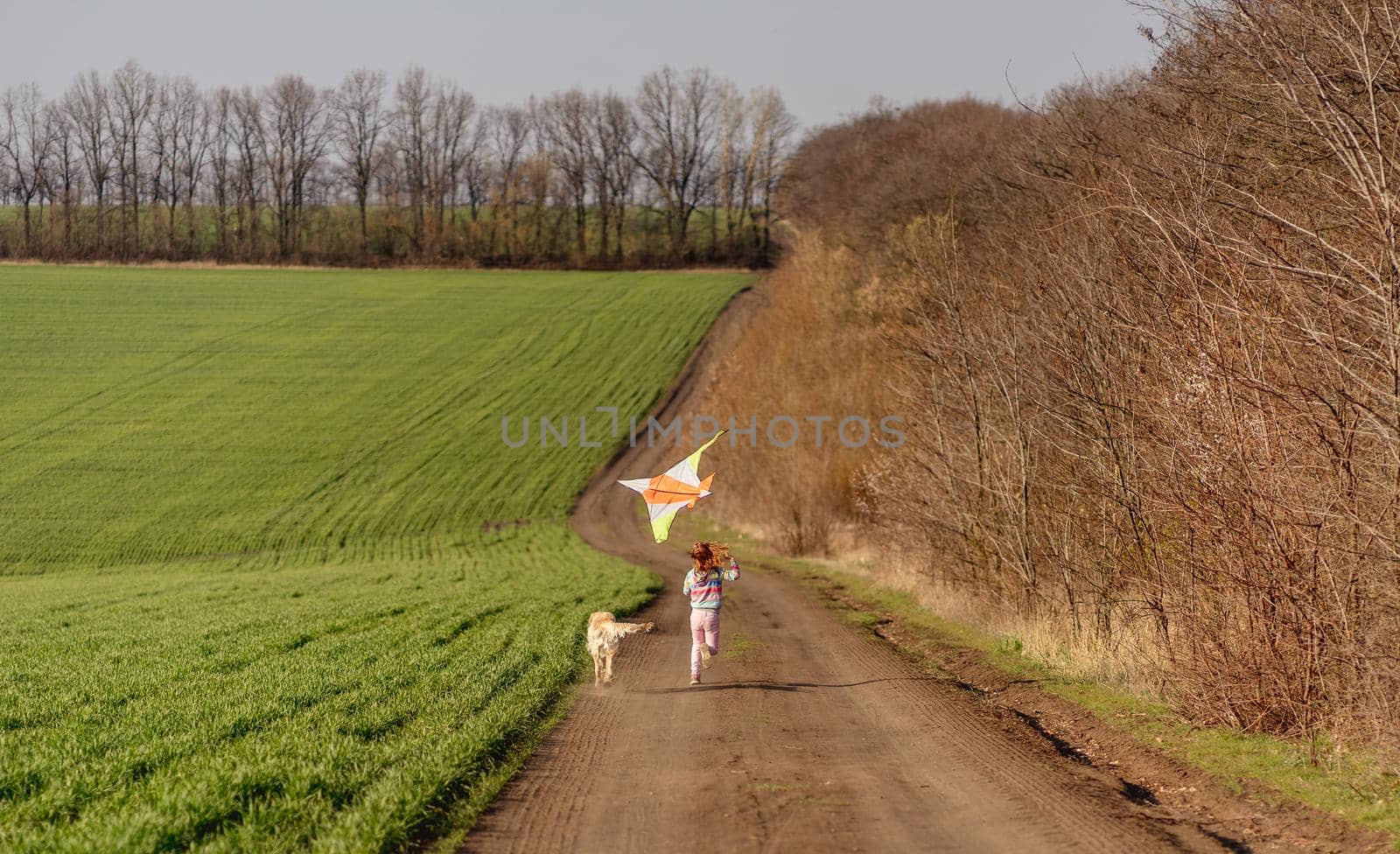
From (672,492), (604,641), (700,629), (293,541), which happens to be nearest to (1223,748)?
(700,629)

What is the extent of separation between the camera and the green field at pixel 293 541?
842 centimetres

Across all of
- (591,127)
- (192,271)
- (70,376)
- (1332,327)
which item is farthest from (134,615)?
(591,127)

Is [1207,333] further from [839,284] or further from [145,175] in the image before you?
[145,175]

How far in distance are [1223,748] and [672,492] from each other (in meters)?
7.09

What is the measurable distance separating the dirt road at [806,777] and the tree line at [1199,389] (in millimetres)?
2341

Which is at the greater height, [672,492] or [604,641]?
[672,492]

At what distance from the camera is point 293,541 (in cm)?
4247

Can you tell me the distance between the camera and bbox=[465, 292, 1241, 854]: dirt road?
7.36 meters

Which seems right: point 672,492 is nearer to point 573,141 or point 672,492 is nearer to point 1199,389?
point 1199,389

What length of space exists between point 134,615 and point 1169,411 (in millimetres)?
19748

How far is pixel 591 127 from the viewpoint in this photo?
→ 10681cm

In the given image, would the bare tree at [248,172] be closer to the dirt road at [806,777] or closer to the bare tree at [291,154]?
the bare tree at [291,154]

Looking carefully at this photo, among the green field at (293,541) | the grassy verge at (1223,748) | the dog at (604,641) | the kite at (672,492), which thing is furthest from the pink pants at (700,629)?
the grassy verge at (1223,748)

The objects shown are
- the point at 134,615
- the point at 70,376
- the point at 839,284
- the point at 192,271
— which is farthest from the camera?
the point at 192,271
